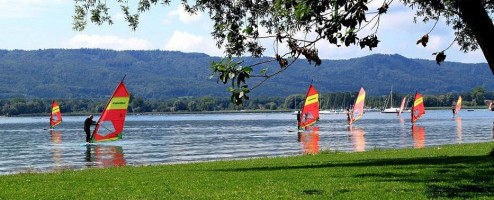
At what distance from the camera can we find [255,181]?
63.3 feet

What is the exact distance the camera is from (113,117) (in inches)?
1916

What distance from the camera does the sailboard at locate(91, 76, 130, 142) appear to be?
1889 inches

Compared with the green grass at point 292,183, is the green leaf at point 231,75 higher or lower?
higher

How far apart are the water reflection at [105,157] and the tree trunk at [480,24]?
2174 centimetres

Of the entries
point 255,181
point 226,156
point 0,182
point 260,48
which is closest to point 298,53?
point 255,181

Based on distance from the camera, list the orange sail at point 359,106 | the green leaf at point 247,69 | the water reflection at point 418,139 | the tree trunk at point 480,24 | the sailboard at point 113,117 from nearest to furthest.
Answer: the green leaf at point 247,69 → the tree trunk at point 480,24 → the water reflection at point 418,139 → the sailboard at point 113,117 → the orange sail at point 359,106

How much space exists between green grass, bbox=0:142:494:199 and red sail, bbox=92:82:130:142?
82.4ft

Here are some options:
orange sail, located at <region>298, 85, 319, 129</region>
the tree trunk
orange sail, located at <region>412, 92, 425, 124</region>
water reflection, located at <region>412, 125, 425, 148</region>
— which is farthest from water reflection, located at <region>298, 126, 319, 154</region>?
orange sail, located at <region>412, 92, 425, 124</region>

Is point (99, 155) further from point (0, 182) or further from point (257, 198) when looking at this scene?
point (257, 198)

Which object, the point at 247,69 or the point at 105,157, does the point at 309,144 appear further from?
the point at 247,69

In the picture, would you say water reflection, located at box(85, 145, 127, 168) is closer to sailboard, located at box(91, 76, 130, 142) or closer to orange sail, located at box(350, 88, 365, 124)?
sailboard, located at box(91, 76, 130, 142)

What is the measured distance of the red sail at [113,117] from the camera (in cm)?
4800

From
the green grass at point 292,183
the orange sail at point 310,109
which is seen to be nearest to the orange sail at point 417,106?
the orange sail at point 310,109

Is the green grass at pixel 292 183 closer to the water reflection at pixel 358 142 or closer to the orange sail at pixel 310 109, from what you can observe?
the water reflection at pixel 358 142
